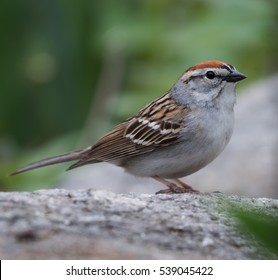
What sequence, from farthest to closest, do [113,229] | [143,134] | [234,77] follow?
[143,134] < [234,77] < [113,229]

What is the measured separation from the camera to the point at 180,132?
5219mm

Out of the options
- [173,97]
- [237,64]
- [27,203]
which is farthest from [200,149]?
[237,64]

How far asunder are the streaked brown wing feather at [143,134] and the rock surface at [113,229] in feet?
4.74

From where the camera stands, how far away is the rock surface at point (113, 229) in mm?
3131

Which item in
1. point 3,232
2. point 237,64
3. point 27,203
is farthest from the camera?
point 237,64

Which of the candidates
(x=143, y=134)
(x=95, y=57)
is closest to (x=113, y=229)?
(x=143, y=134)

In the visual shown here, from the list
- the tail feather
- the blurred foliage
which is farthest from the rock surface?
the tail feather

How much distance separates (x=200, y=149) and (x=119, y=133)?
0.92 meters

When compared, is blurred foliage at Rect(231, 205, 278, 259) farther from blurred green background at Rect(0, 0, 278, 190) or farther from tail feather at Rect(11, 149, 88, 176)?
tail feather at Rect(11, 149, 88, 176)

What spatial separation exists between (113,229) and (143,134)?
2.19 meters

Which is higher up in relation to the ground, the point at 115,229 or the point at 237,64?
the point at 237,64

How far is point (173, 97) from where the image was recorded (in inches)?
217

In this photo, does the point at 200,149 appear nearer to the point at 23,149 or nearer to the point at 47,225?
the point at 47,225

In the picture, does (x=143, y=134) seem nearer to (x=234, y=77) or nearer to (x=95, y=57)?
(x=234, y=77)
